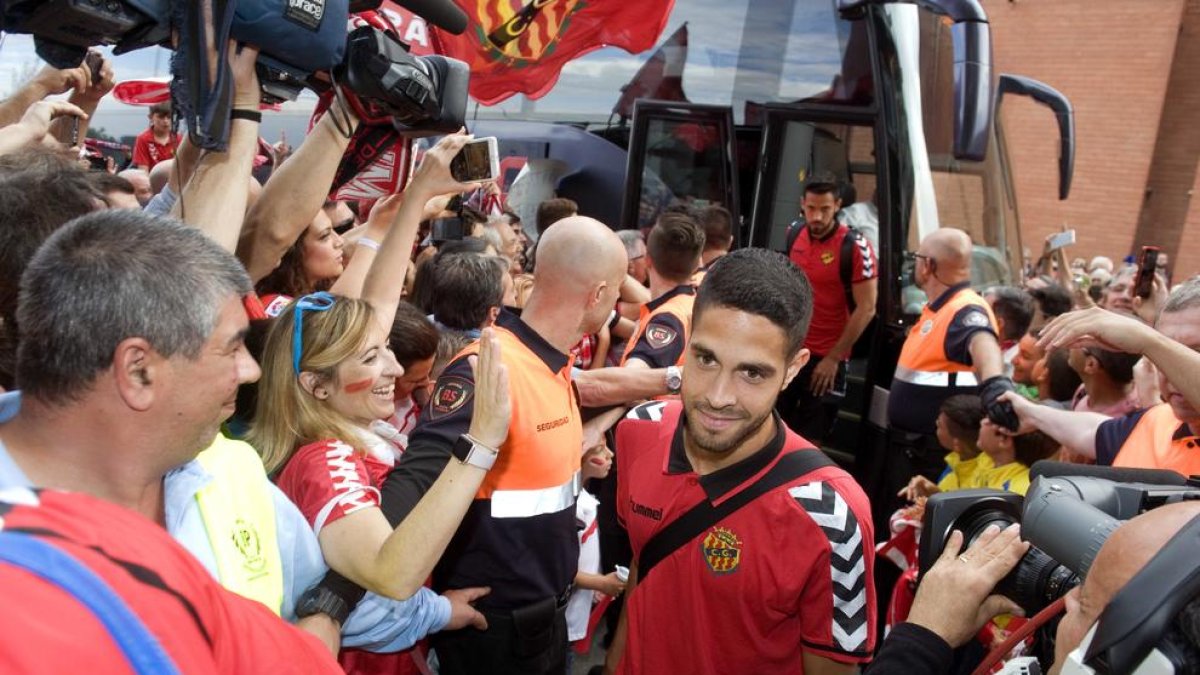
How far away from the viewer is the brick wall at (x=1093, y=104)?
46.1 feet

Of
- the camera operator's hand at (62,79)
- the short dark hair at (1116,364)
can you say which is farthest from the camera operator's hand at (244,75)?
the short dark hair at (1116,364)

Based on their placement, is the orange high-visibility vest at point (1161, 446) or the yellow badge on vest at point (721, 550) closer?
the yellow badge on vest at point (721, 550)

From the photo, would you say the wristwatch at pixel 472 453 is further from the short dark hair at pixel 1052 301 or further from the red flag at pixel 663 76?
the short dark hair at pixel 1052 301

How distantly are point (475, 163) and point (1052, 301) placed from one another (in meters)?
4.99

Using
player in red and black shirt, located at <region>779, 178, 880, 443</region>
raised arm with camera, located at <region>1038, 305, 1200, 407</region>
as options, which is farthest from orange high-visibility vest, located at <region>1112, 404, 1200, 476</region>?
player in red and black shirt, located at <region>779, 178, 880, 443</region>

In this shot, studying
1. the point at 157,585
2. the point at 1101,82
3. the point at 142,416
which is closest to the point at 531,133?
the point at 142,416

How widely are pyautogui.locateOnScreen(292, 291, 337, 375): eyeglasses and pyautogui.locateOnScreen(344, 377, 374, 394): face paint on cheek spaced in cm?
13

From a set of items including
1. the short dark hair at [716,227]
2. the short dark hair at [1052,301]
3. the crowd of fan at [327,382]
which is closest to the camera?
the crowd of fan at [327,382]

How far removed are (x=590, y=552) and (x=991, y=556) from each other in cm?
184

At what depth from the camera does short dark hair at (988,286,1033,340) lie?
542 cm

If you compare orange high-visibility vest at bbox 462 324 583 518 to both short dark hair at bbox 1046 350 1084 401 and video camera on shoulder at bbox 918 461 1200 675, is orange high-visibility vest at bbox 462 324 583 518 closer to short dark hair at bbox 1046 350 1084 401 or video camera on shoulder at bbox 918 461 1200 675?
video camera on shoulder at bbox 918 461 1200 675

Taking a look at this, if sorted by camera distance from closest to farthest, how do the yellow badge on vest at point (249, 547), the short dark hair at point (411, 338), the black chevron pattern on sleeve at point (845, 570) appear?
the yellow badge on vest at point (249, 547) → the black chevron pattern on sleeve at point (845, 570) → the short dark hair at point (411, 338)

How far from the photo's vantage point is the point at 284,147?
13.9 ft

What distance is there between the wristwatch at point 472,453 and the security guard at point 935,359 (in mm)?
3540
